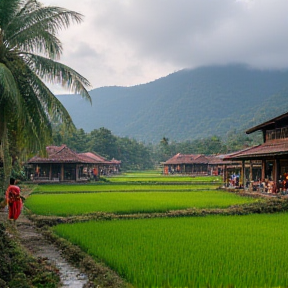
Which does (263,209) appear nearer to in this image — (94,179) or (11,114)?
(11,114)

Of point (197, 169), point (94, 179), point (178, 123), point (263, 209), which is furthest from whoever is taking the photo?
point (178, 123)

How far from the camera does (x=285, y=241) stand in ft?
28.7

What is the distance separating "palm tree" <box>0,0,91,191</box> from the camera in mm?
12672

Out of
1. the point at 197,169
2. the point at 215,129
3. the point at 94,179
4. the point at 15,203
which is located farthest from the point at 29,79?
the point at 215,129

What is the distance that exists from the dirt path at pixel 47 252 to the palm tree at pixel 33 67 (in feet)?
9.71

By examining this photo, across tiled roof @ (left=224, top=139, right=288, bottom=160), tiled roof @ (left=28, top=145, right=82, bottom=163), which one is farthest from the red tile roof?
tiled roof @ (left=224, top=139, right=288, bottom=160)

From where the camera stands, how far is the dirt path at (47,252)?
6455 millimetres

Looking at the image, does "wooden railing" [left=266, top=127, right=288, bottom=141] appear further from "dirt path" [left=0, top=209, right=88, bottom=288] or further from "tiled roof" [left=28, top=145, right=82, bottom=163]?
"tiled roof" [left=28, top=145, right=82, bottom=163]

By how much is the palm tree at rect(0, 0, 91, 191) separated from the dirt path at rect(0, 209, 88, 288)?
2959 millimetres

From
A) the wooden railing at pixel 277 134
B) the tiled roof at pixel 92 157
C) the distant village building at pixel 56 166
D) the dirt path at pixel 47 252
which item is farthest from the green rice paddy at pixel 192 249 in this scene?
the tiled roof at pixel 92 157

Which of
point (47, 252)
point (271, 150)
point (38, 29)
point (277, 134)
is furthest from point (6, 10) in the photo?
point (277, 134)

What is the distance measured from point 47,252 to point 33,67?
711 cm

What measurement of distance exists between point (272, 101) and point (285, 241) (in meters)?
164

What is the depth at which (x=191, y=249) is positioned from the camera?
7.69 metres
